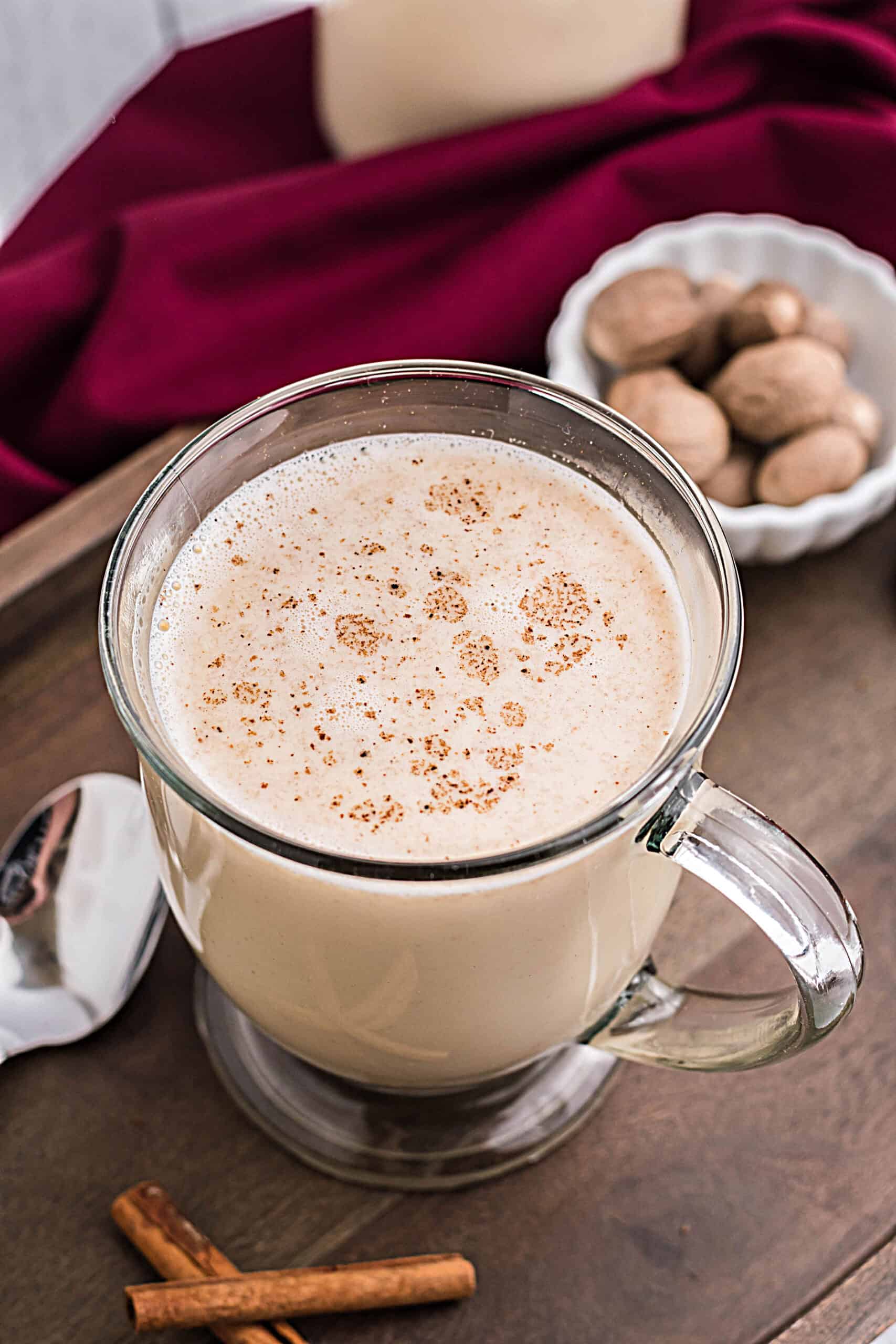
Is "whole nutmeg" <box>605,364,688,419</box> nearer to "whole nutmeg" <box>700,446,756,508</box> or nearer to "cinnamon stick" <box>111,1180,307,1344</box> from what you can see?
"whole nutmeg" <box>700,446,756,508</box>

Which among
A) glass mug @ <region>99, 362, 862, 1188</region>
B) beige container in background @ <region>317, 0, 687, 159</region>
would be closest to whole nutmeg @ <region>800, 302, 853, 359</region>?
beige container in background @ <region>317, 0, 687, 159</region>

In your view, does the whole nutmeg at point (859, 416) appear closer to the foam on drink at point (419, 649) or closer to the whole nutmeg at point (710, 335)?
the whole nutmeg at point (710, 335)

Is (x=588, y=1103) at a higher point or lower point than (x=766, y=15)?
lower

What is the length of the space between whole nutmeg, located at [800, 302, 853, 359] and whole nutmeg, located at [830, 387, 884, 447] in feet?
0.14

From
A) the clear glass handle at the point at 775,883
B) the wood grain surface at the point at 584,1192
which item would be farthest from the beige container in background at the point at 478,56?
the clear glass handle at the point at 775,883

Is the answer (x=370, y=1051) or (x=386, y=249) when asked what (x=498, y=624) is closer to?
(x=370, y=1051)

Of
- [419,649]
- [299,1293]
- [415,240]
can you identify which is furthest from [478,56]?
[299,1293]

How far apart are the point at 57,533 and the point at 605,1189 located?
1.87 ft

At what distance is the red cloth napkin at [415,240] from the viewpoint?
4.00ft

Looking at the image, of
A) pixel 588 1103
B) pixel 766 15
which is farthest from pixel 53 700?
pixel 766 15

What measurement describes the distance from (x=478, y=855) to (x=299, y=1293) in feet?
0.92

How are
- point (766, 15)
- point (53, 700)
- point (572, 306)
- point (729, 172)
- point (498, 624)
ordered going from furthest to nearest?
point (766, 15), point (729, 172), point (572, 306), point (53, 700), point (498, 624)

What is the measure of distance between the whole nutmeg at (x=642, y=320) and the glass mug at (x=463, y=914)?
314mm

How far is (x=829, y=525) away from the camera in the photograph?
41.2 inches
